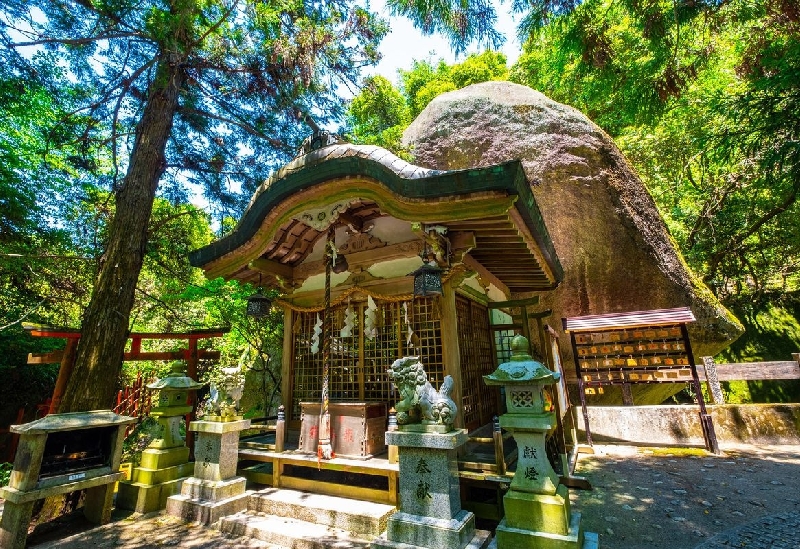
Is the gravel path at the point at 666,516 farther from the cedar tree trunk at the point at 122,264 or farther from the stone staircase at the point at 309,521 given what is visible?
the cedar tree trunk at the point at 122,264

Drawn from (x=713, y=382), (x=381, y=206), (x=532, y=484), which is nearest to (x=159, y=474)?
(x=381, y=206)

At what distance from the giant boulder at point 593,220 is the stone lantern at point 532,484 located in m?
9.23

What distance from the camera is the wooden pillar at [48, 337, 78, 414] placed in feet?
18.6

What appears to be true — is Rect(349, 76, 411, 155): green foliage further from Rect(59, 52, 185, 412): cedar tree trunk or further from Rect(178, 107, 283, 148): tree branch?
Rect(59, 52, 185, 412): cedar tree trunk

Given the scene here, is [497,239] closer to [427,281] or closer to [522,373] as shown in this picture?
[427,281]

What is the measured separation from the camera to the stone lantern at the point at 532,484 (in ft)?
10.6

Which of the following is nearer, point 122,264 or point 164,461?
point 164,461

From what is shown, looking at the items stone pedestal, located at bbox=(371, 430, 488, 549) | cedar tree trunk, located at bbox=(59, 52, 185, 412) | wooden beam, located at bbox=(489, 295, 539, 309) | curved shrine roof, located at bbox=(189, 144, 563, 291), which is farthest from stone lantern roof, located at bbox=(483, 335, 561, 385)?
cedar tree trunk, located at bbox=(59, 52, 185, 412)

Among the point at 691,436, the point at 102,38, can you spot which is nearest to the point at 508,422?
the point at 691,436

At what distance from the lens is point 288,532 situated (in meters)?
4.33

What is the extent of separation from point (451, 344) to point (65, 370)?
249 inches

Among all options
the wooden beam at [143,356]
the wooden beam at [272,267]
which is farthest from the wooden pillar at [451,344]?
the wooden beam at [143,356]

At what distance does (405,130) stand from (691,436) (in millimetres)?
15659

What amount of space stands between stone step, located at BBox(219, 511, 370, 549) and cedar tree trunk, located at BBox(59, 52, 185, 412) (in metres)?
3.14
